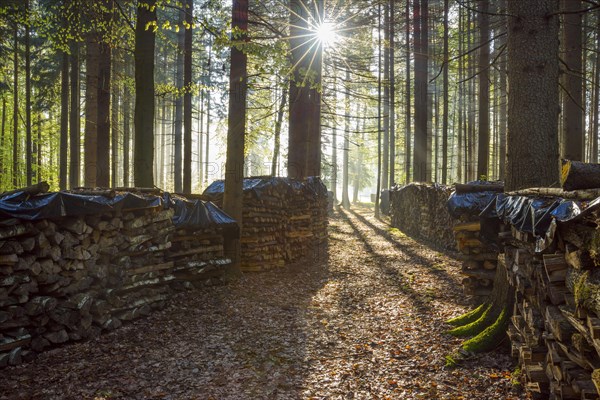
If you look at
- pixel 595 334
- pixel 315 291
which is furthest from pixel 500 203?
pixel 315 291

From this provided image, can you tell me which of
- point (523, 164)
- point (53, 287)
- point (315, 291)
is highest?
point (523, 164)

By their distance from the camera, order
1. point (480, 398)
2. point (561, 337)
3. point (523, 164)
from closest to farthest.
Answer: point (561, 337) < point (480, 398) < point (523, 164)

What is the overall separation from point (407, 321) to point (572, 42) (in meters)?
8.60

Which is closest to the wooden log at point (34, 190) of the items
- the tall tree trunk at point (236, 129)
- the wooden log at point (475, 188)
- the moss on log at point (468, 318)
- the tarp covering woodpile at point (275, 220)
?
the tall tree trunk at point (236, 129)

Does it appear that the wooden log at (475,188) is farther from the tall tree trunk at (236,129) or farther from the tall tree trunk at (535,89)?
the tall tree trunk at (236,129)

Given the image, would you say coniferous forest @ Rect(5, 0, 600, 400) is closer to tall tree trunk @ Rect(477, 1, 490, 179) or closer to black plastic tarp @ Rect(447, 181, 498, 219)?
black plastic tarp @ Rect(447, 181, 498, 219)

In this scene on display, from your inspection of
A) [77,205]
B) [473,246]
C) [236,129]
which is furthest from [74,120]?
[473,246]

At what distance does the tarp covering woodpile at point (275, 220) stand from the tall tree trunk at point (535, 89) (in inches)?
217

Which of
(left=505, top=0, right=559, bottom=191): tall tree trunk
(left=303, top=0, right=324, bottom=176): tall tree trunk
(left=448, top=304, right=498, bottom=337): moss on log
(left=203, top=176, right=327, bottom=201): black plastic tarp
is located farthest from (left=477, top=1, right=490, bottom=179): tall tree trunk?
(left=448, top=304, right=498, bottom=337): moss on log

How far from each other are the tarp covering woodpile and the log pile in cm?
395

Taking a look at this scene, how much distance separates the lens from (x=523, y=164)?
17.1ft

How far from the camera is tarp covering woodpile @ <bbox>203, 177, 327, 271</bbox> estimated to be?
29.5ft

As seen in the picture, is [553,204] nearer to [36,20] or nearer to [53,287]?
[53,287]

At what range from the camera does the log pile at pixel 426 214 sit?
11.7 metres
